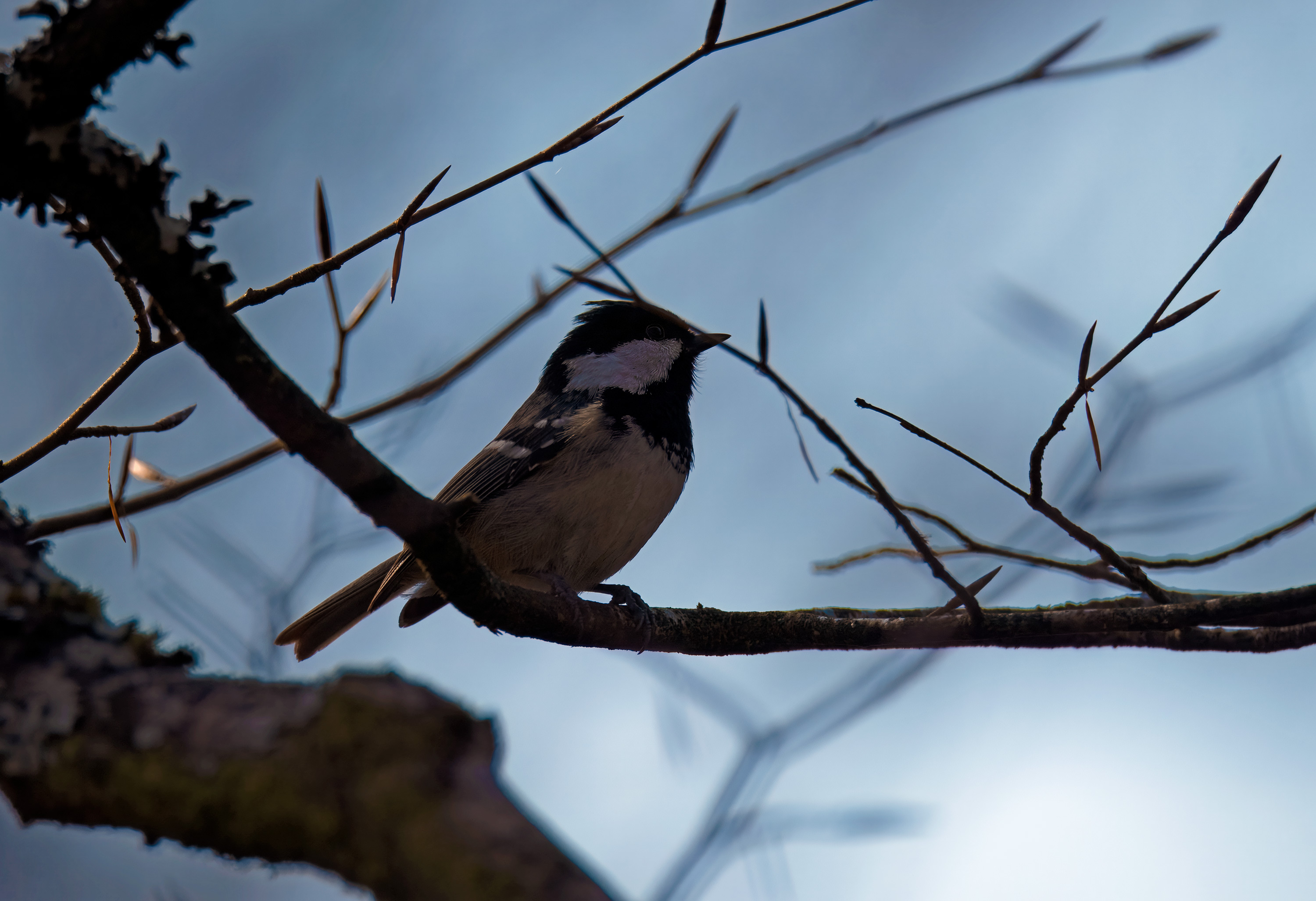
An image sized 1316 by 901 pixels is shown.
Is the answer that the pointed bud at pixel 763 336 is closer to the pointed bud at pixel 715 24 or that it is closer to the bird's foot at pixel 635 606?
the pointed bud at pixel 715 24

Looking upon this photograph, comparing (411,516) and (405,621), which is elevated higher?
(405,621)

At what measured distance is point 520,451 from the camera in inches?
152

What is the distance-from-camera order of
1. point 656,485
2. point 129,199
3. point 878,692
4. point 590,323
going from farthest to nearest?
point 590,323, point 656,485, point 878,692, point 129,199

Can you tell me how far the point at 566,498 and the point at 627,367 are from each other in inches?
40.9

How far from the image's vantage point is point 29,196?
4.79 feet

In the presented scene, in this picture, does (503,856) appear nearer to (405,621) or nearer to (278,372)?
(278,372)

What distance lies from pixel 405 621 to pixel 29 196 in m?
2.72

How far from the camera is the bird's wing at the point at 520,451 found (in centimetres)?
378

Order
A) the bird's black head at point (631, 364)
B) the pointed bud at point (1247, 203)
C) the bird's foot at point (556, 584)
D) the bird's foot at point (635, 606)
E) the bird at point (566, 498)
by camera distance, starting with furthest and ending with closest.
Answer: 1. the bird's black head at point (631, 364)
2. the bird at point (566, 498)
3. the bird's foot at point (556, 584)
4. the bird's foot at point (635, 606)
5. the pointed bud at point (1247, 203)

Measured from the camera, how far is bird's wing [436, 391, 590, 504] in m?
3.78

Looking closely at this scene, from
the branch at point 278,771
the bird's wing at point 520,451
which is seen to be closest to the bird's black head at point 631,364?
the bird's wing at point 520,451

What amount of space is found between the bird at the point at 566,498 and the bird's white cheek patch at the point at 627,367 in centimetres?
2

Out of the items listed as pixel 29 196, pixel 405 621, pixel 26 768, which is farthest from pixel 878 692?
pixel 405 621

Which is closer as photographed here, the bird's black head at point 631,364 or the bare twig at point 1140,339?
the bare twig at point 1140,339
